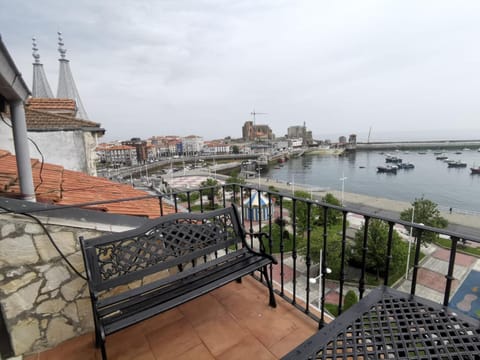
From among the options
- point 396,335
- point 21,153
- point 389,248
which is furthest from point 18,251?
point 389,248

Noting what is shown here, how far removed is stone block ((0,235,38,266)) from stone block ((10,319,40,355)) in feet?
1.56

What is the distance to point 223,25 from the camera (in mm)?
5996

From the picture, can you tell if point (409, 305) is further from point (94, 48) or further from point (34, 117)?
point (94, 48)

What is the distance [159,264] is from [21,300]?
1.05 meters

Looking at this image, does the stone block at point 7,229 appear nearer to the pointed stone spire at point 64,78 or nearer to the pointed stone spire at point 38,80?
the pointed stone spire at point 64,78

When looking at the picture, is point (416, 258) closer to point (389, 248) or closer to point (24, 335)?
point (389, 248)

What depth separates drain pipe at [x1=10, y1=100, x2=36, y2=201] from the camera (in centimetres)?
194

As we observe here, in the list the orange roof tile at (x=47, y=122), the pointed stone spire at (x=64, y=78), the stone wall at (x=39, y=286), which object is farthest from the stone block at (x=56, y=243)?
the pointed stone spire at (x=64, y=78)

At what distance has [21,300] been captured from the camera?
180 cm

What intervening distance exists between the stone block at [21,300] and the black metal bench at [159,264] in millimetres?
495

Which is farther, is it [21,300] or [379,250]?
[379,250]

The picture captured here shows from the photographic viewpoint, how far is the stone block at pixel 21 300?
176cm

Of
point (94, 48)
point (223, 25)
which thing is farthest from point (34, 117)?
point (223, 25)

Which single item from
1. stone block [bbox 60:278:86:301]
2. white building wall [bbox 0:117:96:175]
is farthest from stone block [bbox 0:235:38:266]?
white building wall [bbox 0:117:96:175]
